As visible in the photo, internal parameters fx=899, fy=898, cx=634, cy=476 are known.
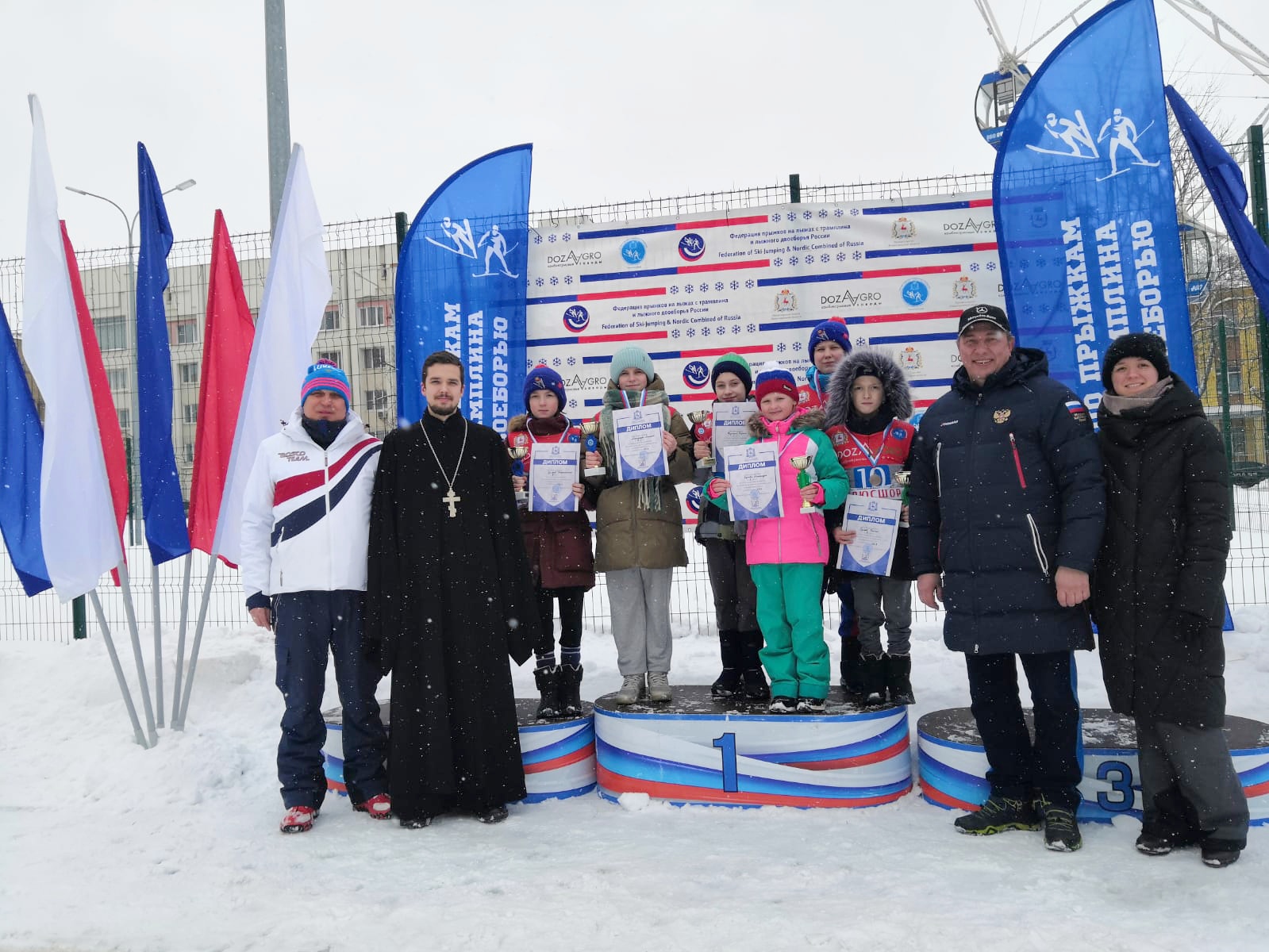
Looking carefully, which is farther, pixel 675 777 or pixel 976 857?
pixel 675 777

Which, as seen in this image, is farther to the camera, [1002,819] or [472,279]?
[472,279]

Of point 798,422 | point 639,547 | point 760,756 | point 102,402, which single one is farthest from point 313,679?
point 798,422

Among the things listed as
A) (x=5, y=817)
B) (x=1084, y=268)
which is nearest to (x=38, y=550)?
(x=5, y=817)

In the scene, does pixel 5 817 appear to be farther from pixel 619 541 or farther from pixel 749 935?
pixel 749 935

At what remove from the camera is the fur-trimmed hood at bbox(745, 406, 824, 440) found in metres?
4.39

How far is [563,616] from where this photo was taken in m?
4.85

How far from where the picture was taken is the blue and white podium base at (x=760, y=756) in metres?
4.06

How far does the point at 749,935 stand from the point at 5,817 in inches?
149

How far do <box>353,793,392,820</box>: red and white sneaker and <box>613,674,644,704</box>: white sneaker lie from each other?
1.20 m

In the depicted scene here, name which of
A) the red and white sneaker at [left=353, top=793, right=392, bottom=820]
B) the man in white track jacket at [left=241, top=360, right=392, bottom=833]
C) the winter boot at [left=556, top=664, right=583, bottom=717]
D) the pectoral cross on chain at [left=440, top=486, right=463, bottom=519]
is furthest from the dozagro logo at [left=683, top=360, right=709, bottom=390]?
the red and white sneaker at [left=353, top=793, right=392, bottom=820]

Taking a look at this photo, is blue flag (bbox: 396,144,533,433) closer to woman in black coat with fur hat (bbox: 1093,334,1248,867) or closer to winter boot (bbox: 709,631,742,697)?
winter boot (bbox: 709,631,742,697)

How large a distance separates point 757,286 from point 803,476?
103 inches

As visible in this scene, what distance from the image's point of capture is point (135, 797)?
4.58 meters

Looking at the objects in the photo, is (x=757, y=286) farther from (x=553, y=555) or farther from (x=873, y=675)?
(x=873, y=675)
